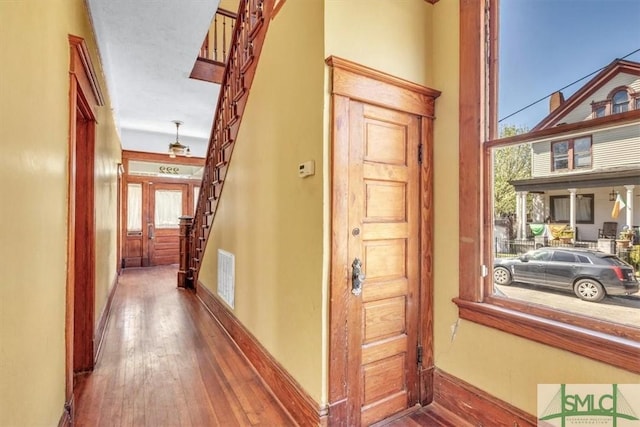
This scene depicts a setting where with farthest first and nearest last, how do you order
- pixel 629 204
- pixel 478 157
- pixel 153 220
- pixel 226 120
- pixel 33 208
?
pixel 153 220 → pixel 226 120 → pixel 478 157 → pixel 629 204 → pixel 33 208

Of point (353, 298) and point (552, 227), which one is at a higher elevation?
point (552, 227)

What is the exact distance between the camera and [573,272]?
1.59 metres

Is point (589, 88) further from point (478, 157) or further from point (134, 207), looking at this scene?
point (134, 207)

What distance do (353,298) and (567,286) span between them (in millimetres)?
1070

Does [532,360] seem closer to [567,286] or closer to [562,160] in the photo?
[567,286]

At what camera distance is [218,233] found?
366 centimetres

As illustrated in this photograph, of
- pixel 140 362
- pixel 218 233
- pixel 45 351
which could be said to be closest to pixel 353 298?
pixel 45 351

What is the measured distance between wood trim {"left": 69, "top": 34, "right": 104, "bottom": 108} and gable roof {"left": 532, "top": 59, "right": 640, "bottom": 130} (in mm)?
2604

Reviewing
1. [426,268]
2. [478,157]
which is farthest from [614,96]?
[426,268]

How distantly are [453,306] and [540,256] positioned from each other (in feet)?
1.84

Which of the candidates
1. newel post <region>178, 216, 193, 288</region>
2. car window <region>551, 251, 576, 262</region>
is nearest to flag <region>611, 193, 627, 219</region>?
car window <region>551, 251, 576, 262</region>

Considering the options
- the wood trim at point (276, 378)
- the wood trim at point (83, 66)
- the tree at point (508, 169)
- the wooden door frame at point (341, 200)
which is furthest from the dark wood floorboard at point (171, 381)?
the wood trim at point (83, 66)

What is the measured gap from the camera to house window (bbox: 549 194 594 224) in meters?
1.55

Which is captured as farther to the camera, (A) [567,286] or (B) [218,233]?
(B) [218,233]
